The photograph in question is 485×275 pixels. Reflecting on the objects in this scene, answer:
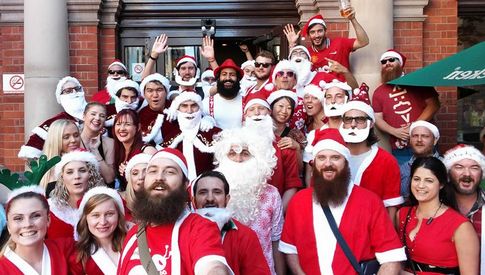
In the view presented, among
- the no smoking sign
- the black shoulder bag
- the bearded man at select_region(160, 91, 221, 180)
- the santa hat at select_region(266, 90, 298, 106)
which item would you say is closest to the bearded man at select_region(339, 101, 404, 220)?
the black shoulder bag

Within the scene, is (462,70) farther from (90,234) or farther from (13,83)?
(13,83)

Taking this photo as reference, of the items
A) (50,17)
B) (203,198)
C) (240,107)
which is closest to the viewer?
(203,198)

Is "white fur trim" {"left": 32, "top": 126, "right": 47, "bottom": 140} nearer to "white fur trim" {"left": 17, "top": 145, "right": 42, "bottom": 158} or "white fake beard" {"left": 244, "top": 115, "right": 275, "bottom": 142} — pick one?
"white fur trim" {"left": 17, "top": 145, "right": 42, "bottom": 158}

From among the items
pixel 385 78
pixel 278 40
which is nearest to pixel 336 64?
pixel 385 78

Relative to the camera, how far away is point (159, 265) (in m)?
3.29

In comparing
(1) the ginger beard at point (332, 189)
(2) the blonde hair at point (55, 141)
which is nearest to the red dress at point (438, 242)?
(1) the ginger beard at point (332, 189)

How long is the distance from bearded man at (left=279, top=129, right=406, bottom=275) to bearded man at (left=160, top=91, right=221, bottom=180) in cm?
147

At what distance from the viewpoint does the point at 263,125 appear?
18.0 feet

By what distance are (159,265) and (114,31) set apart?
5.90 metres

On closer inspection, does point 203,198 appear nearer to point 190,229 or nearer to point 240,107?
point 190,229

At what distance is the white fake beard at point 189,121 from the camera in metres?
5.81

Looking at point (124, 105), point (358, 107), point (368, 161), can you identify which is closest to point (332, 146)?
point (368, 161)

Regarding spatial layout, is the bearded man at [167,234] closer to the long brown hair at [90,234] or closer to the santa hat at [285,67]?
the long brown hair at [90,234]

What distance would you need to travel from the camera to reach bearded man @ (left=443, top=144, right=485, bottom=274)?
14.9ft
